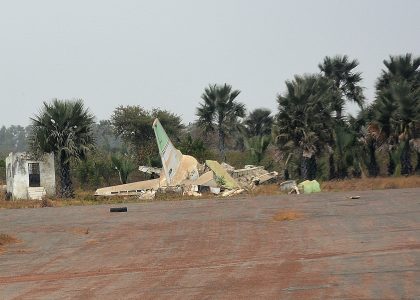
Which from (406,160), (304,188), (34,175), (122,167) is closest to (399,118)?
(406,160)

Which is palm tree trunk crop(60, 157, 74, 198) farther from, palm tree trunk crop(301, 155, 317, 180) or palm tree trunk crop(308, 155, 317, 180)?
palm tree trunk crop(308, 155, 317, 180)

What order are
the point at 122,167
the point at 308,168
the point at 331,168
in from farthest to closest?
the point at 122,167 → the point at 331,168 → the point at 308,168

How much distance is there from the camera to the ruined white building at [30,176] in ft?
114

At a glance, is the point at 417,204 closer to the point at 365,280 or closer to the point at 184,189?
the point at 365,280

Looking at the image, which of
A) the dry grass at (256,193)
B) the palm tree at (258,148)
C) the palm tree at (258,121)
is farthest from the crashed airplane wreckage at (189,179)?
the palm tree at (258,121)

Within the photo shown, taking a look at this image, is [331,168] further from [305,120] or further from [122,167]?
[122,167]

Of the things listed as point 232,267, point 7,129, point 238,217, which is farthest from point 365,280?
point 7,129

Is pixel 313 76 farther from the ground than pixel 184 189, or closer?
farther from the ground

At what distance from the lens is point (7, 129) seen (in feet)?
626

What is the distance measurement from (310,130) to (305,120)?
0.73m

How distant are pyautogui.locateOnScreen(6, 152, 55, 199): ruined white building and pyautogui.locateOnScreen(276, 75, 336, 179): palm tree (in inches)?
574

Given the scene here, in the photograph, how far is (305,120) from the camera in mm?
39125

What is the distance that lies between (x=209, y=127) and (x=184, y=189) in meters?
14.6

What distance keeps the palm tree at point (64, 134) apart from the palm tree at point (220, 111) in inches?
636
